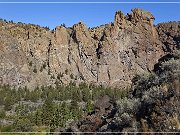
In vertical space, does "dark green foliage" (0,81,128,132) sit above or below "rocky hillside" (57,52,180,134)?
above

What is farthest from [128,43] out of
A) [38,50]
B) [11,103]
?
[11,103]

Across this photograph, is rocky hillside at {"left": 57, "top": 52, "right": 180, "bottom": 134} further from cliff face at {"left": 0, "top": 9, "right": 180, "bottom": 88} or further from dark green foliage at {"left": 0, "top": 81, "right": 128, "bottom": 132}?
cliff face at {"left": 0, "top": 9, "right": 180, "bottom": 88}

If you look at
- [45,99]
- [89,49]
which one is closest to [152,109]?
[45,99]

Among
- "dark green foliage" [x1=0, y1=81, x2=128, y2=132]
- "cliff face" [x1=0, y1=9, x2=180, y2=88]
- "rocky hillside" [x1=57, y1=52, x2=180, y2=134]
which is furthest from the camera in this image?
"cliff face" [x1=0, y1=9, x2=180, y2=88]

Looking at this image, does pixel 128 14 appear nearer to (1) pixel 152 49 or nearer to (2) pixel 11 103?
(1) pixel 152 49

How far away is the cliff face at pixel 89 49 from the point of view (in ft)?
A: 368

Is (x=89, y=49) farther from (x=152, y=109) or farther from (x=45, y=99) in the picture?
(x=152, y=109)

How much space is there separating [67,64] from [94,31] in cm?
1363

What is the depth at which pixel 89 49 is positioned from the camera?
114812 mm

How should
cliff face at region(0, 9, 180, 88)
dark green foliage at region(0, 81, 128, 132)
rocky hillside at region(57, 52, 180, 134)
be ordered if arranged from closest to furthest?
rocky hillside at region(57, 52, 180, 134) → dark green foliage at region(0, 81, 128, 132) → cliff face at region(0, 9, 180, 88)

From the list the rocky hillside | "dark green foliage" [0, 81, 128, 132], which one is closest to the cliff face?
"dark green foliage" [0, 81, 128, 132]

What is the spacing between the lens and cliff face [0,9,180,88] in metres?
112

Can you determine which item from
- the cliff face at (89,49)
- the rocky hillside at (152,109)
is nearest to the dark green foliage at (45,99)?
the cliff face at (89,49)

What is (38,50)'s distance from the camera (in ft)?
380
